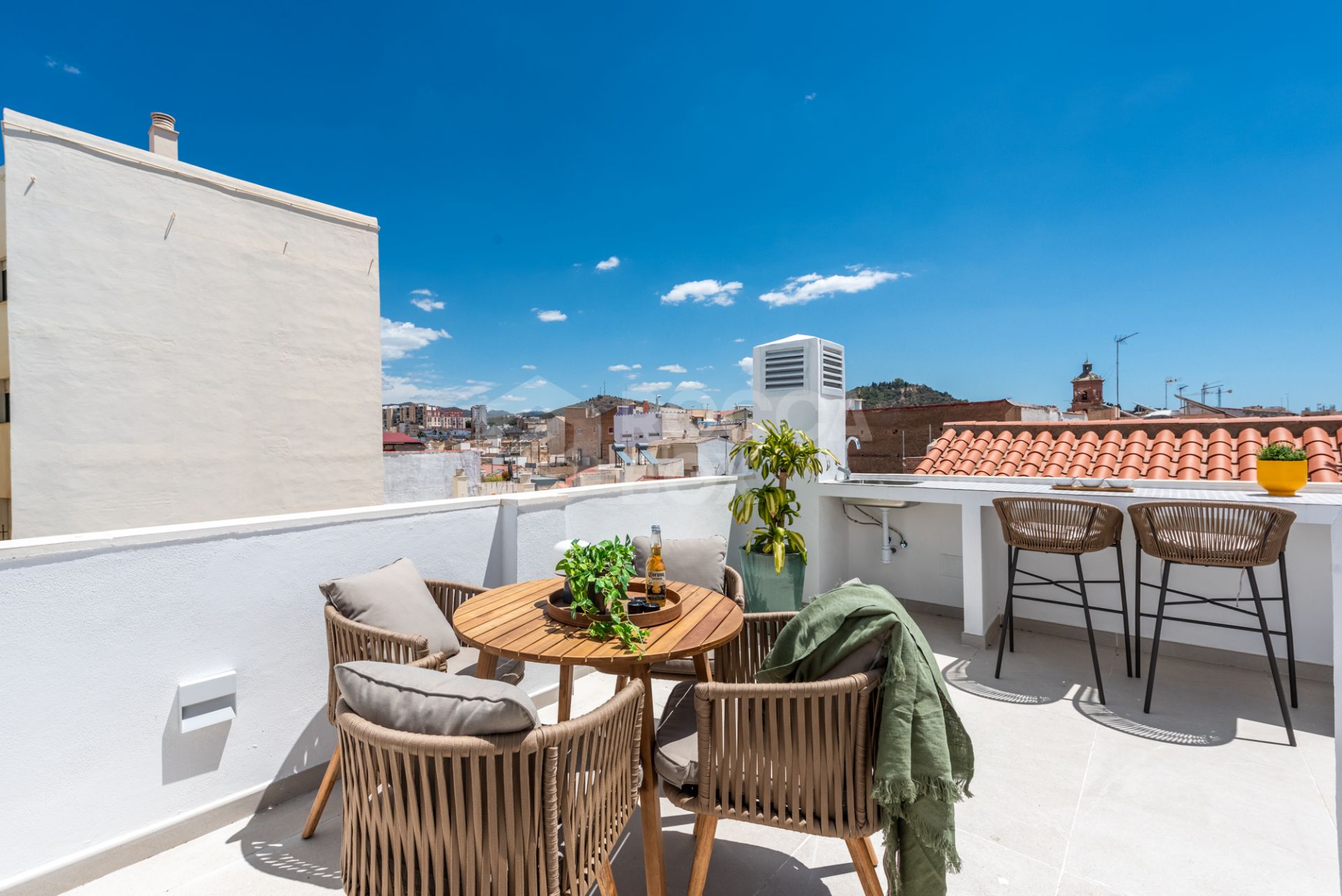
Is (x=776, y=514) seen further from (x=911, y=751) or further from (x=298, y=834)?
(x=298, y=834)

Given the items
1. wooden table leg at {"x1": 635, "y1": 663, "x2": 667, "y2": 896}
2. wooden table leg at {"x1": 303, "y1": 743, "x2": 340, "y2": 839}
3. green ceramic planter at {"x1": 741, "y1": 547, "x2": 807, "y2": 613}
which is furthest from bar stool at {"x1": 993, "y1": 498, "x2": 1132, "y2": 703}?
wooden table leg at {"x1": 303, "y1": 743, "x2": 340, "y2": 839}

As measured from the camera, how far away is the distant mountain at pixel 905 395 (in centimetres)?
1110

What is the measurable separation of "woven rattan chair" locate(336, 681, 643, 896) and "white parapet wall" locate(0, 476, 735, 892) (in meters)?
1.16

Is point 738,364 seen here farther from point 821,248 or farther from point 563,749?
point 821,248

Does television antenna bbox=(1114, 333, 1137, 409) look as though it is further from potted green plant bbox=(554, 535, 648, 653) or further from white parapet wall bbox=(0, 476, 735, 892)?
white parapet wall bbox=(0, 476, 735, 892)

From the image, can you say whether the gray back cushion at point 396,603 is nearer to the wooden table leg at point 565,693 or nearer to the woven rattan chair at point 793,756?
the wooden table leg at point 565,693

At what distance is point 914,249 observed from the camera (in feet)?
54.4

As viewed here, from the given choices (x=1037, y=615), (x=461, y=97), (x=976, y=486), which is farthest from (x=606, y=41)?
(x=1037, y=615)

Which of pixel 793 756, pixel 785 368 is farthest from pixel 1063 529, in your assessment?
pixel 793 756

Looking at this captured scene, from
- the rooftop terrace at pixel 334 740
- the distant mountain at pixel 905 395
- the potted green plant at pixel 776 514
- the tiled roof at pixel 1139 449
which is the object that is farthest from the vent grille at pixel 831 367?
the distant mountain at pixel 905 395

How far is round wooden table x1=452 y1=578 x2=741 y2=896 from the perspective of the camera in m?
1.58

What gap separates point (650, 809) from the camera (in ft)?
5.24

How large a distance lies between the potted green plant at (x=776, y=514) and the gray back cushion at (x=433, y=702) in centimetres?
298

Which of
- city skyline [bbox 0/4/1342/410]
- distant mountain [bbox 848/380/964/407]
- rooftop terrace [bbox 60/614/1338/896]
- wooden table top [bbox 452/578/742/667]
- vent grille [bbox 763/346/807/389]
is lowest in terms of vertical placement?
rooftop terrace [bbox 60/614/1338/896]
